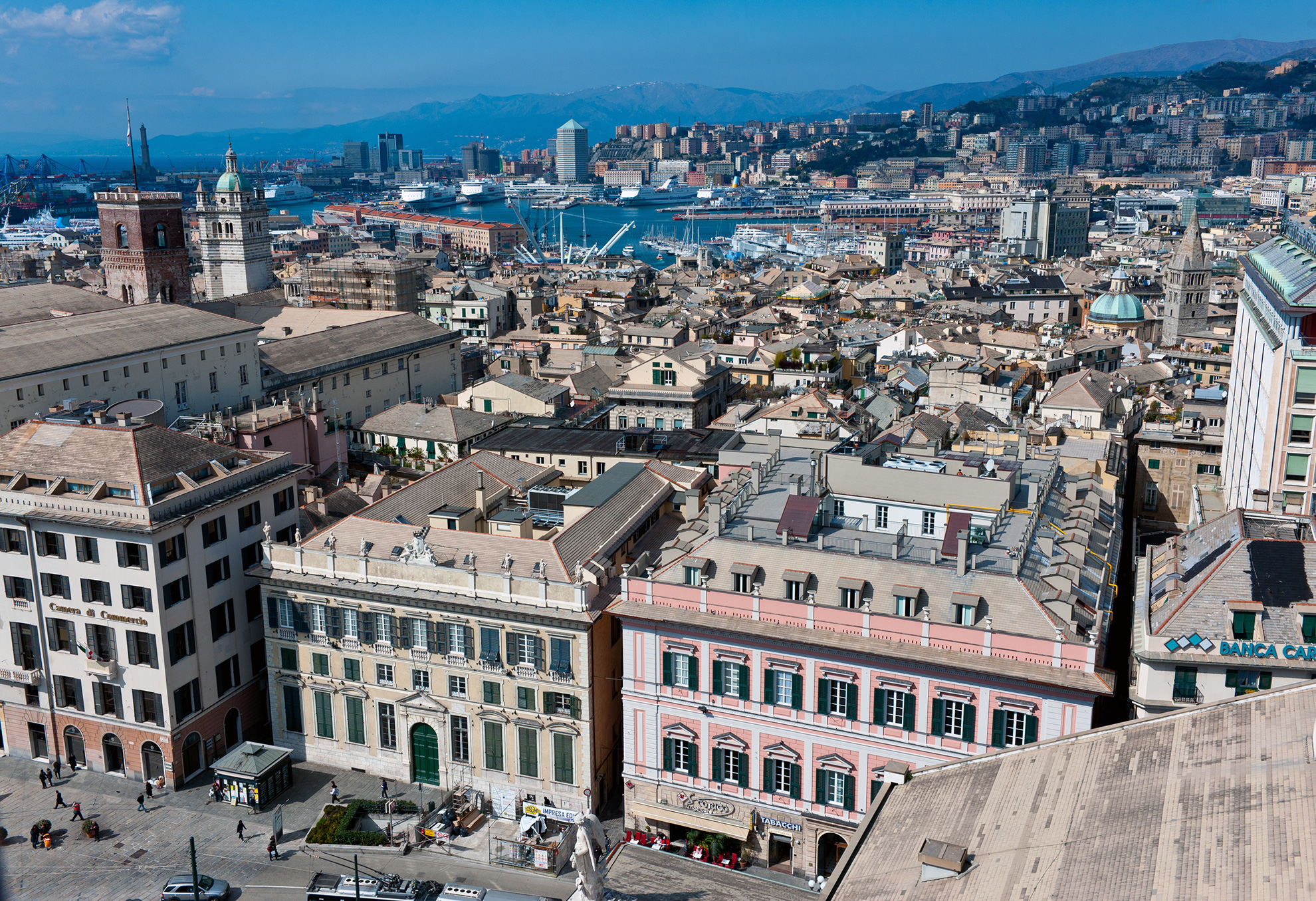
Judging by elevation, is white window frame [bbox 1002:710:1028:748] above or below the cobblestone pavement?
above

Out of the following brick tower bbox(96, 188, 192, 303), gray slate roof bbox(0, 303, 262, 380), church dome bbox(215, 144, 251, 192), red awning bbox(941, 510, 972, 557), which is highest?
church dome bbox(215, 144, 251, 192)

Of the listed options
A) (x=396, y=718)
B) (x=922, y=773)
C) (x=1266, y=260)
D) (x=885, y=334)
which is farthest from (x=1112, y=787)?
(x=885, y=334)

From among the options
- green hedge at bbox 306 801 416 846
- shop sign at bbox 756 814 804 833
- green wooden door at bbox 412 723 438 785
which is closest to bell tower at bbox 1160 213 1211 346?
shop sign at bbox 756 814 804 833

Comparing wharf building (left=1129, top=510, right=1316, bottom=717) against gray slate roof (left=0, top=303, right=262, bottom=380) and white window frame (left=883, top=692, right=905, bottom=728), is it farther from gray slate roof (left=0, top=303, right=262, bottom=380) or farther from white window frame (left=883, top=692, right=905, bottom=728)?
gray slate roof (left=0, top=303, right=262, bottom=380)

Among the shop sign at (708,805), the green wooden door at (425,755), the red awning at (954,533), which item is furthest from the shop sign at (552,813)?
the red awning at (954,533)

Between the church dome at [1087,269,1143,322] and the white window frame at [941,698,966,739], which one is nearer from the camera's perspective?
the white window frame at [941,698,966,739]

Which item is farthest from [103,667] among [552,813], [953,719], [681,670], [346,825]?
[953,719]
